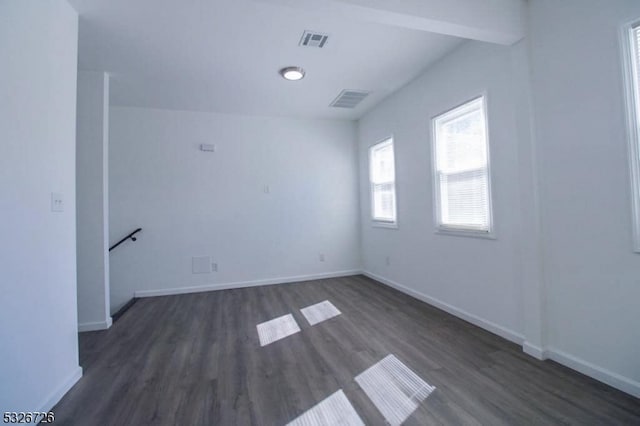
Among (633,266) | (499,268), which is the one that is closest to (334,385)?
(499,268)

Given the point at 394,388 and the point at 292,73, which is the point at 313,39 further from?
the point at 394,388

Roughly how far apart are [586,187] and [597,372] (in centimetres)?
123

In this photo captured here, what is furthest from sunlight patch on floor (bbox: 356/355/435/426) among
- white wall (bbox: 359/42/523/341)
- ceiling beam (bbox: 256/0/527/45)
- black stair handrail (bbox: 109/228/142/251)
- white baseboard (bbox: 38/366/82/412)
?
black stair handrail (bbox: 109/228/142/251)

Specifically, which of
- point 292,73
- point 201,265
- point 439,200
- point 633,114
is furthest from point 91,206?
point 633,114

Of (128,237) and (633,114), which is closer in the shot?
(633,114)

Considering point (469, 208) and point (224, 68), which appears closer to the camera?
point (469, 208)

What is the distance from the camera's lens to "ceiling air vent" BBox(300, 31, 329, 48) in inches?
101

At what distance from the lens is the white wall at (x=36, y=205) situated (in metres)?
1.44

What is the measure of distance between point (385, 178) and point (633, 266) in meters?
3.05

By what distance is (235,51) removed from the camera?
281cm

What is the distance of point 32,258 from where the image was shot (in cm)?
162

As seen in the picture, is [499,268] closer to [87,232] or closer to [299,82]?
[299,82]

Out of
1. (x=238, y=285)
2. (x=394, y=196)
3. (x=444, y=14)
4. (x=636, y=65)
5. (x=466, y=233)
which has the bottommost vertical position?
(x=238, y=285)

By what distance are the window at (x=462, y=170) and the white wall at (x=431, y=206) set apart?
0.10 metres
